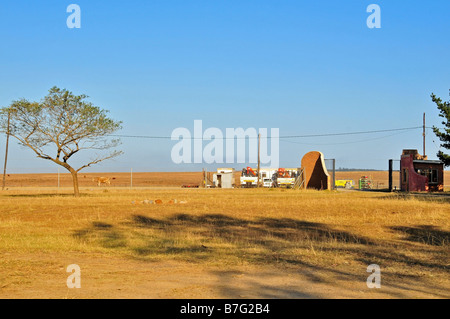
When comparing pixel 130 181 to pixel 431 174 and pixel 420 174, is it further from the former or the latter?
pixel 431 174

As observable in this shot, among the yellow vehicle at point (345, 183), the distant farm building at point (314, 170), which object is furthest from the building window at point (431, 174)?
the yellow vehicle at point (345, 183)

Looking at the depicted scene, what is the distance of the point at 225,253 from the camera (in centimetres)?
1150

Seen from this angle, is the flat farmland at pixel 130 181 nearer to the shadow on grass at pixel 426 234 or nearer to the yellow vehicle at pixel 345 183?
the yellow vehicle at pixel 345 183

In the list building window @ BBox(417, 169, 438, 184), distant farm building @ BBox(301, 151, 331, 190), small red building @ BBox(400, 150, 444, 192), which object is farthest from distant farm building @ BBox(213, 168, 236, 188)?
building window @ BBox(417, 169, 438, 184)

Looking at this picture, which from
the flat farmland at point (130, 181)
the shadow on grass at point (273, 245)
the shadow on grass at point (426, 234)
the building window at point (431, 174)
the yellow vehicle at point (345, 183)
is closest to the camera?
the shadow on grass at point (273, 245)

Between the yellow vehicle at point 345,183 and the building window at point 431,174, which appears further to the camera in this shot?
the yellow vehicle at point 345,183

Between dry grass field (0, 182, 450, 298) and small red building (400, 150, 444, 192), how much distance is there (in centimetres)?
2281

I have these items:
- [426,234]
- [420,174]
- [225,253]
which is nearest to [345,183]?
[420,174]

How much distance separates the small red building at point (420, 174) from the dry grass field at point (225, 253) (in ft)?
74.8

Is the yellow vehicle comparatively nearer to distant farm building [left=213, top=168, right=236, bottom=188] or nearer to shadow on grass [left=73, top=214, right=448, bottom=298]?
distant farm building [left=213, top=168, right=236, bottom=188]

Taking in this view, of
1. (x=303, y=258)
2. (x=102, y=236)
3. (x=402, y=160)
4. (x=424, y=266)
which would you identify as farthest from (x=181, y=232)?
(x=402, y=160)

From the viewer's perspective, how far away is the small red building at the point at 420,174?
43.2 m

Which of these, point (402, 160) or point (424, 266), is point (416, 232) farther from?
point (402, 160)

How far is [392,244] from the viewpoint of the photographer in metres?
13.3
